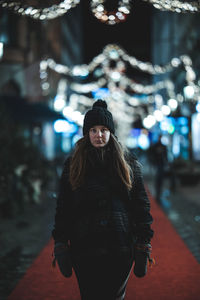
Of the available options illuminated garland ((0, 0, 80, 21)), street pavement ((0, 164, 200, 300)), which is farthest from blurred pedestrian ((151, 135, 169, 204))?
illuminated garland ((0, 0, 80, 21))

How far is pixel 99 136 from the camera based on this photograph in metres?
2.82

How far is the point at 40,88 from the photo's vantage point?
869 inches

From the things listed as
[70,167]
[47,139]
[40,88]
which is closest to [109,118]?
[70,167]

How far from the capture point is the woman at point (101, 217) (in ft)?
8.40

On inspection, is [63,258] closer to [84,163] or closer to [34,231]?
[84,163]

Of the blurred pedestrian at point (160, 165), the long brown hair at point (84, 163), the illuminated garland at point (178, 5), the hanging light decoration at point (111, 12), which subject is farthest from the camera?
the blurred pedestrian at point (160, 165)

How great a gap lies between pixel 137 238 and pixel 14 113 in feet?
38.8

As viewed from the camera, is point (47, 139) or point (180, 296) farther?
point (47, 139)

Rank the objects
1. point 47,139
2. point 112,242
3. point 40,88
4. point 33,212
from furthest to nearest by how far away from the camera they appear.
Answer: point 47,139, point 40,88, point 33,212, point 112,242

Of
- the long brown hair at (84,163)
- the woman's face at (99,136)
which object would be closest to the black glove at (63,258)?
the long brown hair at (84,163)

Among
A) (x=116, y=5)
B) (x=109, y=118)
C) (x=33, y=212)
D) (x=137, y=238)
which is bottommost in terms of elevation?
(x=33, y=212)

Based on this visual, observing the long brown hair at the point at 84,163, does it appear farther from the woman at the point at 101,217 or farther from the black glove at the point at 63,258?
the black glove at the point at 63,258

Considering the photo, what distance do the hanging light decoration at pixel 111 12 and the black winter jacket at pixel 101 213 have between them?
2.98 meters

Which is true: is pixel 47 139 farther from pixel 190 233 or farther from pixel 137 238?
pixel 137 238
